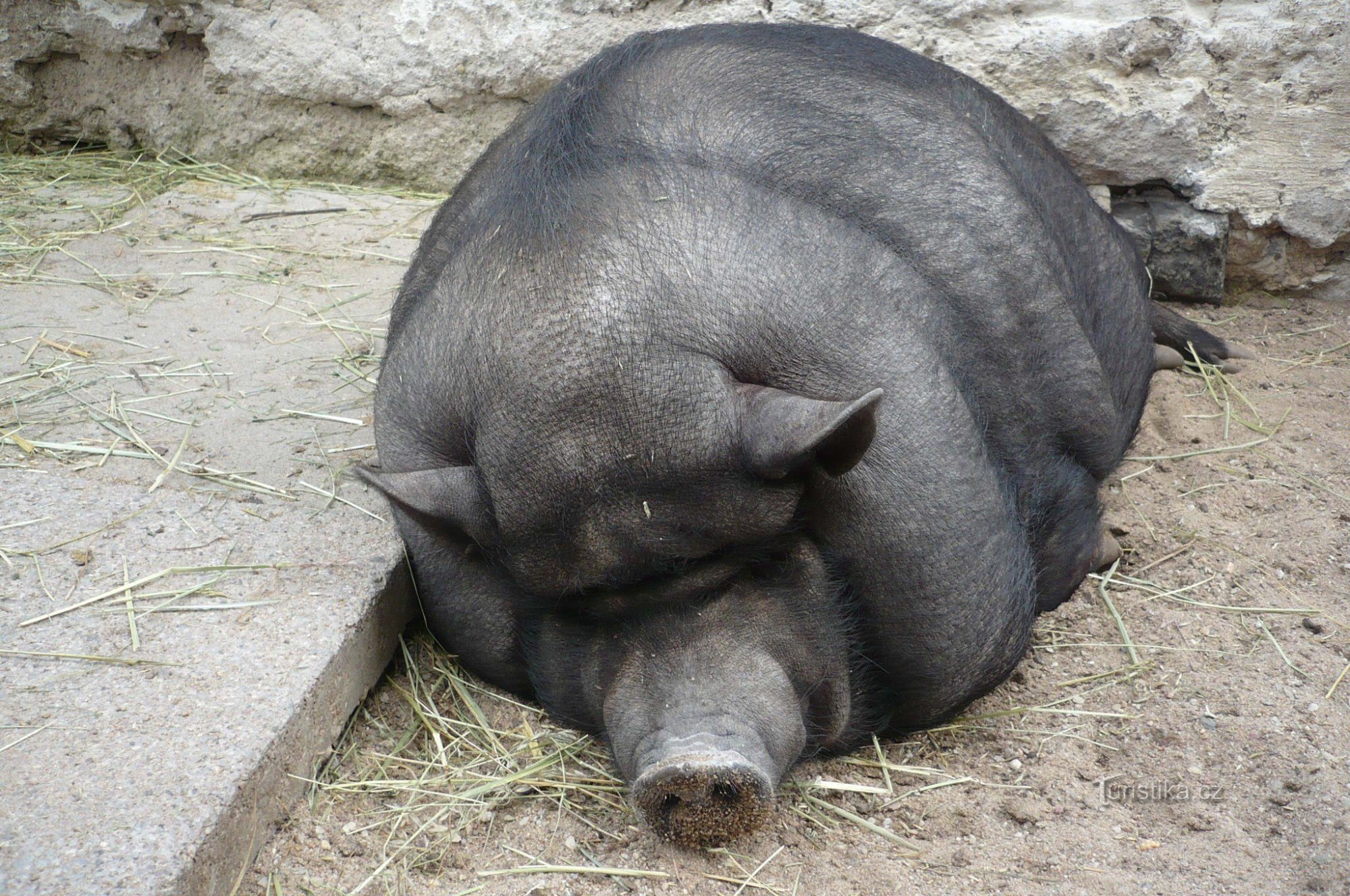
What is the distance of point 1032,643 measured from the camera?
12.1ft

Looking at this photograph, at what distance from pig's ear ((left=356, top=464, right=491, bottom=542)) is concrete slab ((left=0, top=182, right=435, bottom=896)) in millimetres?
464

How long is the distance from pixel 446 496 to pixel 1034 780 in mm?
1600

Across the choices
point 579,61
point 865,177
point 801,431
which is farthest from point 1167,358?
point 801,431

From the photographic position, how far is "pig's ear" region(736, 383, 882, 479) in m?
2.58

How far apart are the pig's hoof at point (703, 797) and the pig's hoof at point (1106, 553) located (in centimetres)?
167

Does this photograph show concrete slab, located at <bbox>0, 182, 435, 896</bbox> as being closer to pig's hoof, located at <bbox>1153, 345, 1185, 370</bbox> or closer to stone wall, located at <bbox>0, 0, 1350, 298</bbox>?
stone wall, located at <bbox>0, 0, 1350, 298</bbox>

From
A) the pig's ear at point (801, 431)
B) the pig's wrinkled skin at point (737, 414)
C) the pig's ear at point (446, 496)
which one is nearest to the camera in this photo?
the pig's ear at point (801, 431)

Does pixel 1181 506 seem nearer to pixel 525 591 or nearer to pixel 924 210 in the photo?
pixel 924 210

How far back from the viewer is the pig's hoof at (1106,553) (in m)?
3.93

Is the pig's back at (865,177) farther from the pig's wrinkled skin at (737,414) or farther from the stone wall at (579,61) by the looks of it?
the stone wall at (579,61)

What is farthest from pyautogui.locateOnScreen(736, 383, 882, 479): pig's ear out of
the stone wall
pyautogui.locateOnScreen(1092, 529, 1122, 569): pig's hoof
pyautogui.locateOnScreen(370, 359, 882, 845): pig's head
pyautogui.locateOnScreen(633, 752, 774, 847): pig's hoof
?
the stone wall

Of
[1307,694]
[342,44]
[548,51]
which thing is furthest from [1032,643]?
[342,44]

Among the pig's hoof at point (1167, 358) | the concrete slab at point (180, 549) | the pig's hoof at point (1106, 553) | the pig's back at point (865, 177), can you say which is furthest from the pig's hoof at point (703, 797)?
the pig's hoof at point (1167, 358)

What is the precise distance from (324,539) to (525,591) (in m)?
0.79
